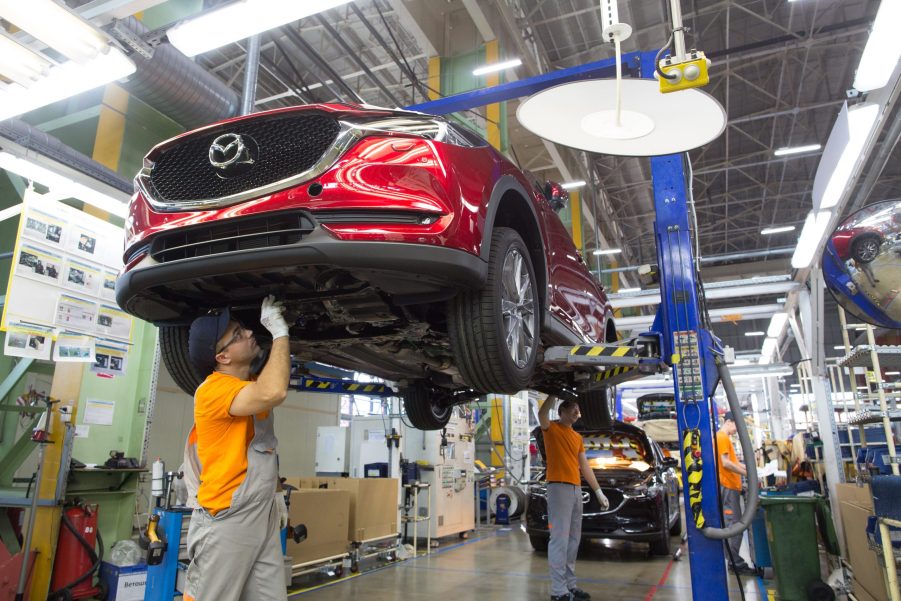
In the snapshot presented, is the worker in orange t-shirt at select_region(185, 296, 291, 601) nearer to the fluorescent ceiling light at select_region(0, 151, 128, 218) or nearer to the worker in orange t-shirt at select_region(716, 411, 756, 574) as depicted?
the fluorescent ceiling light at select_region(0, 151, 128, 218)

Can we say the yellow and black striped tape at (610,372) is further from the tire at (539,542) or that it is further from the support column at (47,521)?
the tire at (539,542)

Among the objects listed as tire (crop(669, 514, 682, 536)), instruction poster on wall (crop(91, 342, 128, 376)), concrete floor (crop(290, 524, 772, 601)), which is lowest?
concrete floor (crop(290, 524, 772, 601))

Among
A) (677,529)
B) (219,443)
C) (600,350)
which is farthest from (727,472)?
(219,443)

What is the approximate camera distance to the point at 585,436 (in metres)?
7.84

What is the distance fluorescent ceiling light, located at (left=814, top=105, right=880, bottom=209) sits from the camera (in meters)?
3.91

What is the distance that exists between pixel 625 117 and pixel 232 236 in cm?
175

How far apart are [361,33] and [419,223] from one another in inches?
367

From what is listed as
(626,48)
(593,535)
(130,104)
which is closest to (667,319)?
(593,535)

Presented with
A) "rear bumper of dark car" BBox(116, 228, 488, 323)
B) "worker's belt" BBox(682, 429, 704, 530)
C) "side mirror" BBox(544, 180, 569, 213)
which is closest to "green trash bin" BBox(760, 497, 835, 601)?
"worker's belt" BBox(682, 429, 704, 530)

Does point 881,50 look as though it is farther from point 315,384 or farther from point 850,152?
point 315,384

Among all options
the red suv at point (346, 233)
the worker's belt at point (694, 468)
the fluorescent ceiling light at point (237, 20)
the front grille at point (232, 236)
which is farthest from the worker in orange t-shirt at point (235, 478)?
the worker's belt at point (694, 468)

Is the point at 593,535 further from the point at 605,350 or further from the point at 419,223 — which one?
the point at 419,223

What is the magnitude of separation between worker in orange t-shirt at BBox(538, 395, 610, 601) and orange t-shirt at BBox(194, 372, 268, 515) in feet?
9.93

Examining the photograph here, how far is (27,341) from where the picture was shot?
4414mm
